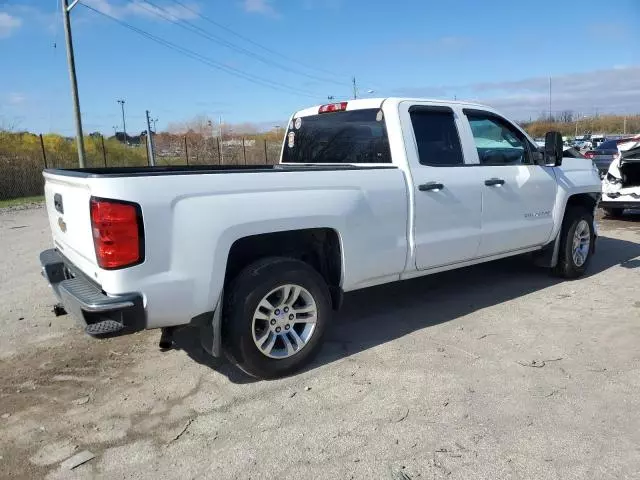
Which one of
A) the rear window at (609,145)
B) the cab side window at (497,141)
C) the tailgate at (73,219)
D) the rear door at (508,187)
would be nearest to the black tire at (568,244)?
the rear door at (508,187)

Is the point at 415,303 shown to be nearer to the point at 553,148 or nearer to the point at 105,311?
the point at 553,148

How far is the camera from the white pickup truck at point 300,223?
3.20 m

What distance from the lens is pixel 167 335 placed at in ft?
12.0

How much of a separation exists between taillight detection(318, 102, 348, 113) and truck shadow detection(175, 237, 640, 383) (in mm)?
1933

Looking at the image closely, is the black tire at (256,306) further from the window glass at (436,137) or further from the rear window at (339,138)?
the window glass at (436,137)

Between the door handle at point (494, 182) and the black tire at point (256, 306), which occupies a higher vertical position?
the door handle at point (494, 182)

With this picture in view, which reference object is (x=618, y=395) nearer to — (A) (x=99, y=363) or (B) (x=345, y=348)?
(B) (x=345, y=348)

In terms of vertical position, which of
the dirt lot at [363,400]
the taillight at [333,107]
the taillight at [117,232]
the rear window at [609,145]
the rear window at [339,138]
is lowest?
the dirt lot at [363,400]

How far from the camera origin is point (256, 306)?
364 cm

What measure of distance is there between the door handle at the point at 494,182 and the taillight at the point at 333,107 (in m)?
1.49

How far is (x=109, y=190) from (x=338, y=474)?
6.43 feet

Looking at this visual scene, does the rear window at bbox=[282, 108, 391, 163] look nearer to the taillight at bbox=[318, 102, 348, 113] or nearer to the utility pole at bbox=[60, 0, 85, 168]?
the taillight at bbox=[318, 102, 348, 113]

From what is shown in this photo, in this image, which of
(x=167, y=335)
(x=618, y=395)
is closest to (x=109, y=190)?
(x=167, y=335)

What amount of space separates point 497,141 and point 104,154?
19.7m
